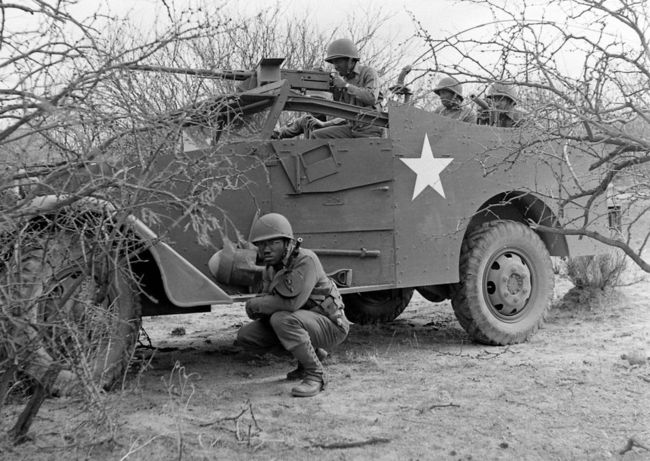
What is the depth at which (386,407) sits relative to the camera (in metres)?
4.37

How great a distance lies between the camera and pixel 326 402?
14.7 ft

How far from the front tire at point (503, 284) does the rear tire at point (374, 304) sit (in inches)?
40.2

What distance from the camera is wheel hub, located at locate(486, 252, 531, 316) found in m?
6.14

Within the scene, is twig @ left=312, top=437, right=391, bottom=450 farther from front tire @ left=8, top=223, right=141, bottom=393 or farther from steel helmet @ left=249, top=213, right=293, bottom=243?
steel helmet @ left=249, top=213, right=293, bottom=243

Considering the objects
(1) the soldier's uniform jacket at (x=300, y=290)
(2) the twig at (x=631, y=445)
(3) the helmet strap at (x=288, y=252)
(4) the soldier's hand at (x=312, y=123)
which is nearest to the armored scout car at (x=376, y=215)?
(1) the soldier's uniform jacket at (x=300, y=290)

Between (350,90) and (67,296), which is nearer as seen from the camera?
(67,296)

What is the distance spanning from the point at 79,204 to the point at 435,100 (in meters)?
7.39

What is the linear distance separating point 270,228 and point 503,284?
216 cm

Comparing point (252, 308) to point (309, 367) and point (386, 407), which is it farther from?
point (386, 407)

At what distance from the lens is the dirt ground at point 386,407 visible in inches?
143

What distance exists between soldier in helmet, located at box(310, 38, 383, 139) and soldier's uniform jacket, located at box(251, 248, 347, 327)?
1.19m

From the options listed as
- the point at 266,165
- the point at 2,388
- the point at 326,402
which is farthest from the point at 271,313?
the point at 2,388

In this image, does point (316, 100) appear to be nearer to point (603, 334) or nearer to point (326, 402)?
point (326, 402)

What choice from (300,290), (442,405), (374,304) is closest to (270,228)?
(300,290)
